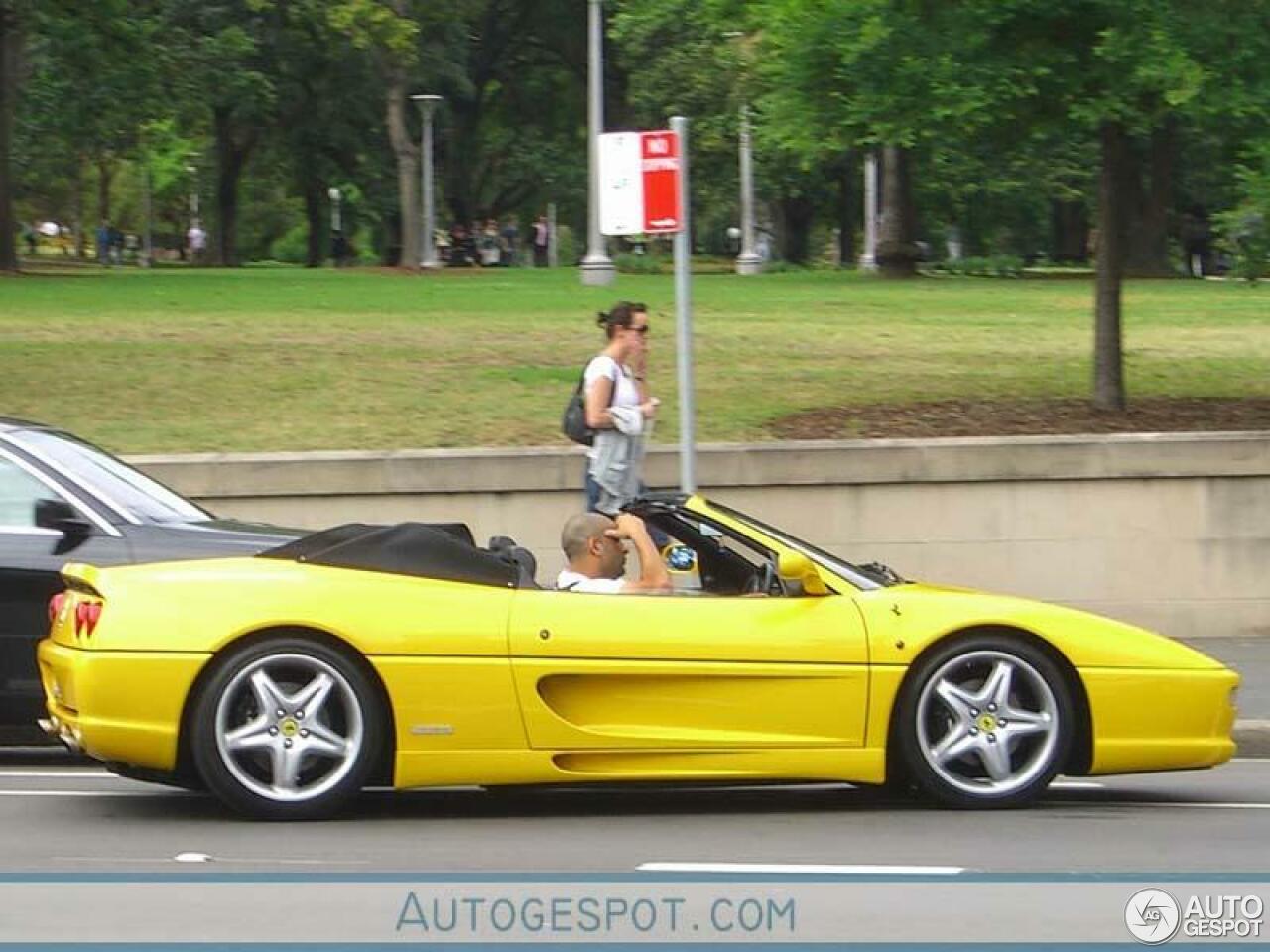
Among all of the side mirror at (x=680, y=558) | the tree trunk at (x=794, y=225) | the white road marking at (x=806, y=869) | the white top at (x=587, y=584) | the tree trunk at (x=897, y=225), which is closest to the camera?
the white road marking at (x=806, y=869)

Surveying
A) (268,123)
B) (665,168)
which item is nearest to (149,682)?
(665,168)

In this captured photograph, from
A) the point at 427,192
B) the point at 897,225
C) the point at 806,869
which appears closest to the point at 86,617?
the point at 806,869

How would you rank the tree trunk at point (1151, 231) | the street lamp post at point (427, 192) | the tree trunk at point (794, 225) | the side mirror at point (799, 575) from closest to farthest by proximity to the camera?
the side mirror at point (799, 575) < the tree trunk at point (1151, 231) < the street lamp post at point (427, 192) < the tree trunk at point (794, 225)

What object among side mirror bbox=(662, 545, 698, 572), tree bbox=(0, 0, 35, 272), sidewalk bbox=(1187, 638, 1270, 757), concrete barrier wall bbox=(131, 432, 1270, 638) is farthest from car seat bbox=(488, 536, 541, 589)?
tree bbox=(0, 0, 35, 272)

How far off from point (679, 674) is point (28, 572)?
3143mm

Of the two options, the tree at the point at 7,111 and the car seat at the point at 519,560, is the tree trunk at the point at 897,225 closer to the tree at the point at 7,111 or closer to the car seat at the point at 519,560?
the tree at the point at 7,111

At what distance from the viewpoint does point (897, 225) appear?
38094mm

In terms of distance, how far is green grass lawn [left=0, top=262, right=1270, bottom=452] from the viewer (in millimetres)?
15961

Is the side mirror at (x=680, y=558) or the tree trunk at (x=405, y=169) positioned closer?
the side mirror at (x=680, y=558)

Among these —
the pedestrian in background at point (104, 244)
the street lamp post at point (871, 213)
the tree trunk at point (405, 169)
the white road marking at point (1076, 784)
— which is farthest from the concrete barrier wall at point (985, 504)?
the pedestrian in background at point (104, 244)

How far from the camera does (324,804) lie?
309 inches

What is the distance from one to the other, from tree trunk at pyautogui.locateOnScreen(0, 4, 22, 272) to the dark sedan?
24.6 m

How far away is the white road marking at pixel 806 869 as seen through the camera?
7054 mm

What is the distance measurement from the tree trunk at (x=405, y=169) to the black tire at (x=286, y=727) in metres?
36.0
